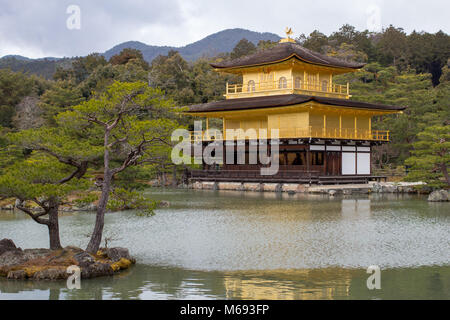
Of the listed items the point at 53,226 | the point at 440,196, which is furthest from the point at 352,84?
the point at 53,226

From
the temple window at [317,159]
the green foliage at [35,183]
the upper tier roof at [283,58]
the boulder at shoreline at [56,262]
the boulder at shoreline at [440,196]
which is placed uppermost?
the upper tier roof at [283,58]

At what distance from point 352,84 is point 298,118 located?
13.3 m

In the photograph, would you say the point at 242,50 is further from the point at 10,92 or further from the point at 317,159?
the point at 317,159

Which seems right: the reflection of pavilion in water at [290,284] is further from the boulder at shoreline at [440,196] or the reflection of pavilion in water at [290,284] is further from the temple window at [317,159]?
the temple window at [317,159]

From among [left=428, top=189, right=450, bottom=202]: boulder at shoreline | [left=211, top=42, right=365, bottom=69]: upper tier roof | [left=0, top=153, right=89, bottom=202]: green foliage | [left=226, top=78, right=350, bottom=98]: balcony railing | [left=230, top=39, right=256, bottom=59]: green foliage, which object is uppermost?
[left=230, top=39, right=256, bottom=59]: green foliage

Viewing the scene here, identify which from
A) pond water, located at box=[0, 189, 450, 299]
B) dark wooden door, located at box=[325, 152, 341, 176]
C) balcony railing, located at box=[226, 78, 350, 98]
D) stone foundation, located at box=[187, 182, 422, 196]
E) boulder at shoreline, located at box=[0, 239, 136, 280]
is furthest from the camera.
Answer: balcony railing, located at box=[226, 78, 350, 98]

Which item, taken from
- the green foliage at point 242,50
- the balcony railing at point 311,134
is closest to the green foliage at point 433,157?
the balcony railing at point 311,134

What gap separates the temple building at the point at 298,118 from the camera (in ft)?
118

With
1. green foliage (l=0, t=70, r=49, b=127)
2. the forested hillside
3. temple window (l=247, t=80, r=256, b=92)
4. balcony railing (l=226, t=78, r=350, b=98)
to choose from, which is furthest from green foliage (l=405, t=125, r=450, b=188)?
green foliage (l=0, t=70, r=49, b=127)

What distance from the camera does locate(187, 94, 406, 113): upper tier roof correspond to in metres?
35.6

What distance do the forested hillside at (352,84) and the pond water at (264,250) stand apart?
1099 cm

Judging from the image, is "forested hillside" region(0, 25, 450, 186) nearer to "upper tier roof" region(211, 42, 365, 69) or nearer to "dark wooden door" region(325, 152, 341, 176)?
"upper tier roof" region(211, 42, 365, 69)
